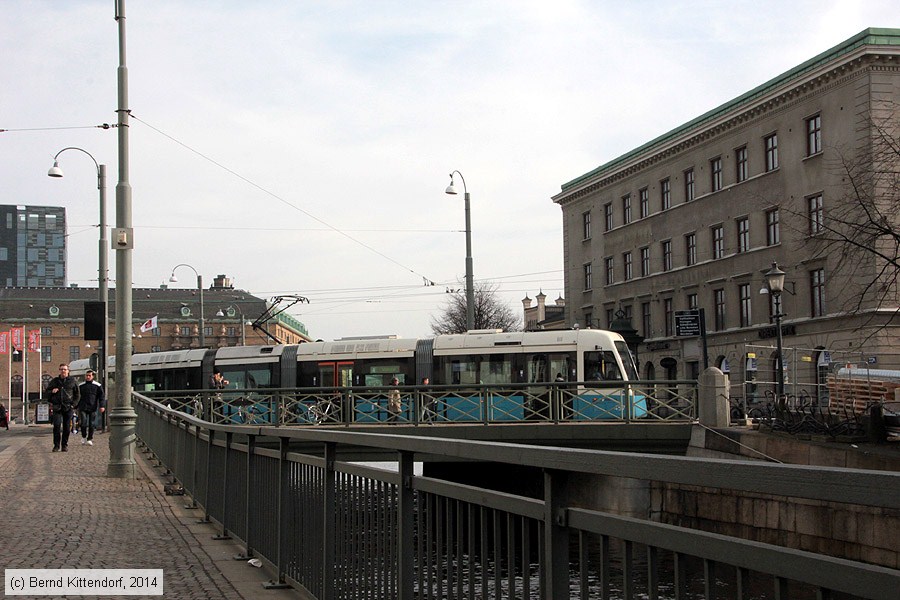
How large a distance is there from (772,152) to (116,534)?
135 feet

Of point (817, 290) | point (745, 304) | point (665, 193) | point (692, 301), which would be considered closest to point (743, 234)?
point (745, 304)

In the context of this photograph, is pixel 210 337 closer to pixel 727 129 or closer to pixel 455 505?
pixel 727 129

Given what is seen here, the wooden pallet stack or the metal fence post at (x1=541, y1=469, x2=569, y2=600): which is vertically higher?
the metal fence post at (x1=541, y1=469, x2=569, y2=600)

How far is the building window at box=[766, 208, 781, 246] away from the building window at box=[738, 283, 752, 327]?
2.37 m

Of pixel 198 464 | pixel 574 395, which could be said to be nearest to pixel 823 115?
pixel 574 395

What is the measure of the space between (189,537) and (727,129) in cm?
4361

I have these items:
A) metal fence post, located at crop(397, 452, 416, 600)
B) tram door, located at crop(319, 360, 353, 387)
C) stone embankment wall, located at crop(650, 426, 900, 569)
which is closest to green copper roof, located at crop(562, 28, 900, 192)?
stone embankment wall, located at crop(650, 426, 900, 569)

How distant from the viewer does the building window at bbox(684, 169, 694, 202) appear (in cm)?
5403

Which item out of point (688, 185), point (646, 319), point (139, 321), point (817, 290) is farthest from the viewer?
point (139, 321)

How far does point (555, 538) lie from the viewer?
136 inches

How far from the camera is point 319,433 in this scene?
6359 millimetres

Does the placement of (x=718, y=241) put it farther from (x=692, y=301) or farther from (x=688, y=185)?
(x=688, y=185)

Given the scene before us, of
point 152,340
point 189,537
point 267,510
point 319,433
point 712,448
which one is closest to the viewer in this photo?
point 319,433

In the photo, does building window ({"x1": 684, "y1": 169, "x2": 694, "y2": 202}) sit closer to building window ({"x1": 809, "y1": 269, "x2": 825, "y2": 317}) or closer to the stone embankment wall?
building window ({"x1": 809, "y1": 269, "x2": 825, "y2": 317})
